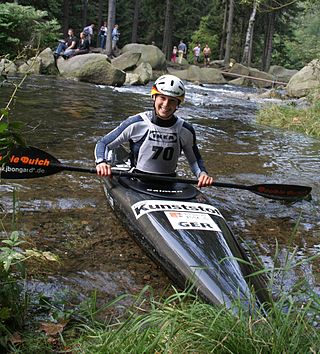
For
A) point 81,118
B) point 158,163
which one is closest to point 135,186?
point 158,163

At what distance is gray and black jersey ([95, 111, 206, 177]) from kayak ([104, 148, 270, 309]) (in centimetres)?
25

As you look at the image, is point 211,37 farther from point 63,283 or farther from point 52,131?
point 63,283

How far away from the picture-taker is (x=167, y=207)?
4074 millimetres

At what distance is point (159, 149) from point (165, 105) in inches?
17.5

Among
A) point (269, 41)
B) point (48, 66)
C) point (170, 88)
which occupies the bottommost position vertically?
point (48, 66)

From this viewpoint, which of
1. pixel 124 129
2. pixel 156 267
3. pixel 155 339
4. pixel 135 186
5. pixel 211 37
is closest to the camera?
pixel 155 339

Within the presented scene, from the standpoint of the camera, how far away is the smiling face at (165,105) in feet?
15.5

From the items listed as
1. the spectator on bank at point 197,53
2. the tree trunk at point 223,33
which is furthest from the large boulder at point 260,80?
the tree trunk at point 223,33

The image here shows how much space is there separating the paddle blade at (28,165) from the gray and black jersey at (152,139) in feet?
1.62

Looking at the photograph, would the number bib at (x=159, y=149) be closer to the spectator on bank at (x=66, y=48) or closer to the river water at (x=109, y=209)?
the river water at (x=109, y=209)

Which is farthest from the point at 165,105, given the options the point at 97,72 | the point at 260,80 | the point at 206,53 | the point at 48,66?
the point at 206,53

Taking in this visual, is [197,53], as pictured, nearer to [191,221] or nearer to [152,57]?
[152,57]

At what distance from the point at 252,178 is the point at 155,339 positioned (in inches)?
199

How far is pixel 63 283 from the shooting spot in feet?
11.5
